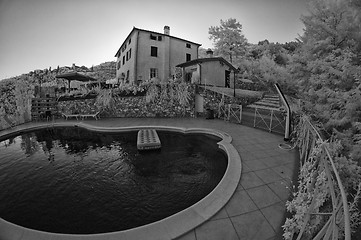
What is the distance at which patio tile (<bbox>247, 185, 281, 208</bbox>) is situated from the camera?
340 cm

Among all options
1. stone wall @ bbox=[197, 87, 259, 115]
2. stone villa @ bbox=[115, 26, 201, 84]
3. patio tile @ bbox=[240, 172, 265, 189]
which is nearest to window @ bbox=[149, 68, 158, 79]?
stone villa @ bbox=[115, 26, 201, 84]

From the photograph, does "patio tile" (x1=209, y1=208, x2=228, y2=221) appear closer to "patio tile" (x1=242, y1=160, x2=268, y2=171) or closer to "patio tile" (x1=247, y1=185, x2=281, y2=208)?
"patio tile" (x1=247, y1=185, x2=281, y2=208)

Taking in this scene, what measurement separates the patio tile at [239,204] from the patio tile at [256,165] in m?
1.50

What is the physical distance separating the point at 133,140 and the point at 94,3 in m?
15.4

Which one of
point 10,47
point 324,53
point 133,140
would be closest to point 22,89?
point 10,47

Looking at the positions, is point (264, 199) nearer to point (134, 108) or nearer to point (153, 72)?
point (134, 108)

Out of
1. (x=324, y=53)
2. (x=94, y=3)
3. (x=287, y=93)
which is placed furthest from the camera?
(x=287, y=93)

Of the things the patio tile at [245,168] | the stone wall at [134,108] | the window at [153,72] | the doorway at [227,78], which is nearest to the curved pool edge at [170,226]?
the patio tile at [245,168]

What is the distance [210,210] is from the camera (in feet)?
10.4

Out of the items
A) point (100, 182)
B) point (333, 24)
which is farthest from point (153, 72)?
point (100, 182)

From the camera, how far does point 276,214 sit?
10.1ft

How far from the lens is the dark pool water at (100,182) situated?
357 cm

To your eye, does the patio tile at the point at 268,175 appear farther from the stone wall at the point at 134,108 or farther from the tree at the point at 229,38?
the tree at the point at 229,38

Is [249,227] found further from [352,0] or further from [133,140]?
[352,0]
